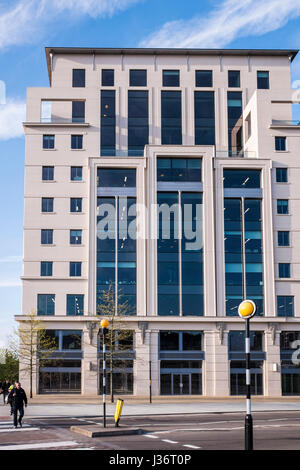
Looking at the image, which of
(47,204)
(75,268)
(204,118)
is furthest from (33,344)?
(204,118)

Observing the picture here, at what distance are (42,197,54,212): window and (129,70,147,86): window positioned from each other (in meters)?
15.4

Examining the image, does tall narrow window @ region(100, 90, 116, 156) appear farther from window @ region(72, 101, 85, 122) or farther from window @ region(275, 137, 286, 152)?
window @ region(275, 137, 286, 152)

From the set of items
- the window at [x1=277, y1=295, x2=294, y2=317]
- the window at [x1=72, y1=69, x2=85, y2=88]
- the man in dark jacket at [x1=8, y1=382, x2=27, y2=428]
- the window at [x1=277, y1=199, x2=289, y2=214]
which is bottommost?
the man in dark jacket at [x1=8, y1=382, x2=27, y2=428]

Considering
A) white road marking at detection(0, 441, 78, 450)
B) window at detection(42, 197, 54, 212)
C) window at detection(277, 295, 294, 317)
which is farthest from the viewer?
window at detection(42, 197, 54, 212)

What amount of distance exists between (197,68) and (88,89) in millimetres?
11762

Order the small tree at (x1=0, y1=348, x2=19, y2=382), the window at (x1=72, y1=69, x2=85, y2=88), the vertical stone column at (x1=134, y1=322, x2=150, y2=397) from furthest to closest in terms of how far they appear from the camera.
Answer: the small tree at (x1=0, y1=348, x2=19, y2=382) → the window at (x1=72, y1=69, x2=85, y2=88) → the vertical stone column at (x1=134, y1=322, x2=150, y2=397)

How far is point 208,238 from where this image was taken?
59375mm

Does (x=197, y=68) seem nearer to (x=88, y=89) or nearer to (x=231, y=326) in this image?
(x=88, y=89)

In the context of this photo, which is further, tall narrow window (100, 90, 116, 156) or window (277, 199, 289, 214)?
tall narrow window (100, 90, 116, 156)

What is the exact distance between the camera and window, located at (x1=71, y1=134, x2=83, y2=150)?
62.9m

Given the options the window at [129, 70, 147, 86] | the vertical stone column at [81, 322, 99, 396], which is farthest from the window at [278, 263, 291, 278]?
the window at [129, 70, 147, 86]

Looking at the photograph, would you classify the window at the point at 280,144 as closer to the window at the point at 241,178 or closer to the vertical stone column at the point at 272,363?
the window at the point at 241,178

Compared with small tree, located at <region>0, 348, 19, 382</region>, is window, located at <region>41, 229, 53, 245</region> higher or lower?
higher

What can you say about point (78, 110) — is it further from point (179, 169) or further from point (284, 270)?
point (284, 270)
